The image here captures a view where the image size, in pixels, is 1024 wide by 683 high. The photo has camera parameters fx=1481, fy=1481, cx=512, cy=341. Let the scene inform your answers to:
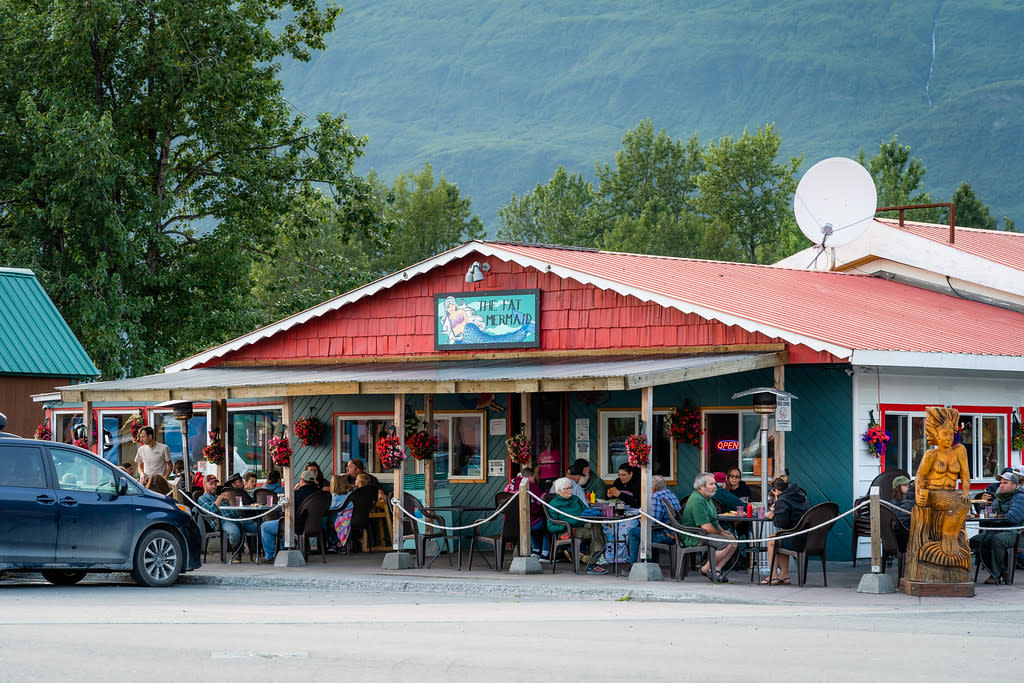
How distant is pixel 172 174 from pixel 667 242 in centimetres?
4616

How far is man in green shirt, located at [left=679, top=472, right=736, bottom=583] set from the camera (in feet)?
52.6

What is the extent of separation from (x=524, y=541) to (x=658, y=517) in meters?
1.58

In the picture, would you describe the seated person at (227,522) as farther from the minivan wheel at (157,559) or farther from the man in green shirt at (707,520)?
the man in green shirt at (707,520)

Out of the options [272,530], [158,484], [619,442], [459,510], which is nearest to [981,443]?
[619,442]

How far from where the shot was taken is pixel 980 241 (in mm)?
26562

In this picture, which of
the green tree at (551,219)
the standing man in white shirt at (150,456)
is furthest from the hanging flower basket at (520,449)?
the green tree at (551,219)

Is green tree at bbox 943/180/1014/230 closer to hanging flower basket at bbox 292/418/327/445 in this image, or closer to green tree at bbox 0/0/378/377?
green tree at bbox 0/0/378/377

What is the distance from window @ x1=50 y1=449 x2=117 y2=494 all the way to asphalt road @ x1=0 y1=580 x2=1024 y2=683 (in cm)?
115

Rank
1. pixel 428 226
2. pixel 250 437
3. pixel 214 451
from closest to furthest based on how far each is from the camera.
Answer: pixel 214 451
pixel 250 437
pixel 428 226

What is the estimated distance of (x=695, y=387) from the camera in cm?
1981

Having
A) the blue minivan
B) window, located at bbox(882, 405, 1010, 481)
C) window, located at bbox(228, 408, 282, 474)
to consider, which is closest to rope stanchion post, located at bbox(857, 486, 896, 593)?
window, located at bbox(882, 405, 1010, 481)

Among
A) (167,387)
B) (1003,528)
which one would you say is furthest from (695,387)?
(167,387)

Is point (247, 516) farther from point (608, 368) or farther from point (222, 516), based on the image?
point (608, 368)

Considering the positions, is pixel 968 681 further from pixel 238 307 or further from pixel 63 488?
pixel 238 307
